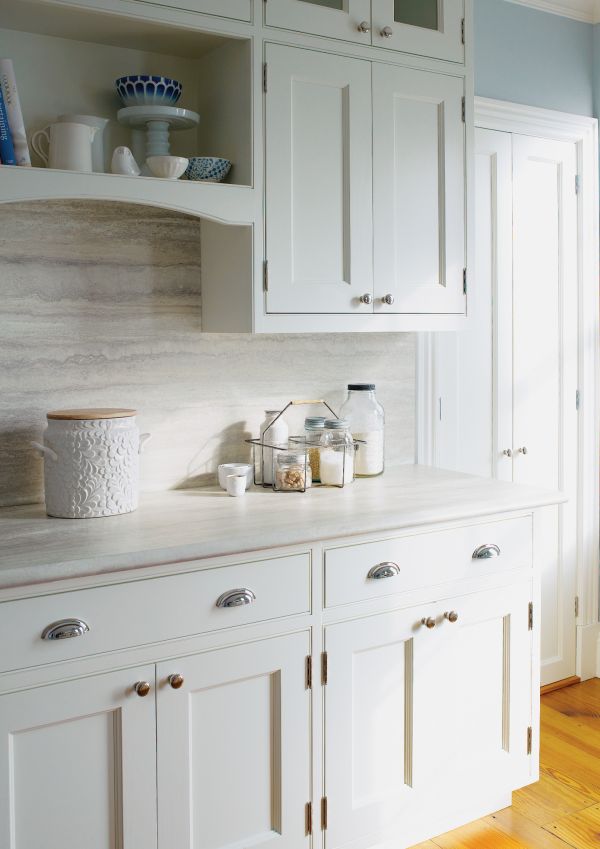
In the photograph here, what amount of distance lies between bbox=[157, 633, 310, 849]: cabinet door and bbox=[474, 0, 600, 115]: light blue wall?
83.7 inches

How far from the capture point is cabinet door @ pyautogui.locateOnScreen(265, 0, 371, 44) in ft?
7.19

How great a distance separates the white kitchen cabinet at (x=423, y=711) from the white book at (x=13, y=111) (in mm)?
1306

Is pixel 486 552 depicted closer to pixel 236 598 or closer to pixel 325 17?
pixel 236 598

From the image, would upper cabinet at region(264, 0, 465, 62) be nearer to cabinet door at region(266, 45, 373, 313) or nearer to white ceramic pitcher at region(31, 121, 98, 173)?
cabinet door at region(266, 45, 373, 313)

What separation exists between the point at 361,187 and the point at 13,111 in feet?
2.99

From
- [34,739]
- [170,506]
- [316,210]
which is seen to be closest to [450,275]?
[316,210]

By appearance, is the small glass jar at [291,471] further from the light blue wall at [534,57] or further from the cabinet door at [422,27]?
the light blue wall at [534,57]

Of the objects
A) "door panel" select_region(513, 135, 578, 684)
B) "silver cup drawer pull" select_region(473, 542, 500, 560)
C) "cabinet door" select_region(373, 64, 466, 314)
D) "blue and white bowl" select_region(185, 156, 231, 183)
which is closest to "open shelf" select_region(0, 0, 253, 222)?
"blue and white bowl" select_region(185, 156, 231, 183)

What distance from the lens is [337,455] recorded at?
247cm

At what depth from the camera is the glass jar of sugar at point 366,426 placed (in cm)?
261

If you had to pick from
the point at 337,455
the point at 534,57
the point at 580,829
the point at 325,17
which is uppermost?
the point at 534,57

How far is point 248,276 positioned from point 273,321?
0.43 ft

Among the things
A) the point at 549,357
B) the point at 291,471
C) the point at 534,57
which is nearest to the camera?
the point at 291,471

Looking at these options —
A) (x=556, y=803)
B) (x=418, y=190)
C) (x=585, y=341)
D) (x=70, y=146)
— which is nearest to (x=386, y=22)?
(x=418, y=190)
